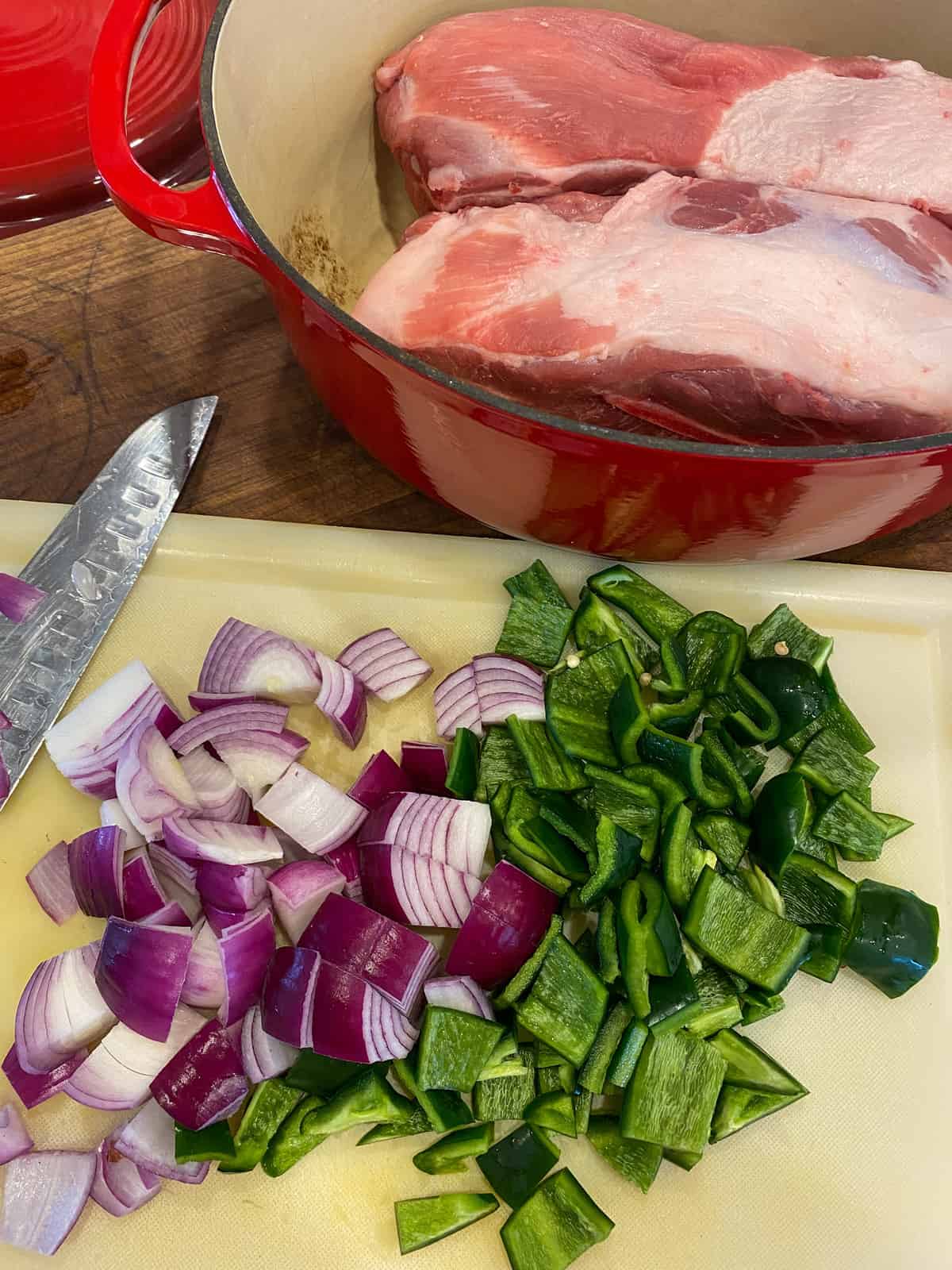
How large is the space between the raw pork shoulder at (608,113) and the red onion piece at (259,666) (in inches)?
27.8

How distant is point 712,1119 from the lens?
1.20 meters

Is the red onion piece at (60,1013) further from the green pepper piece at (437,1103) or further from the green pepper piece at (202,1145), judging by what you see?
the green pepper piece at (437,1103)

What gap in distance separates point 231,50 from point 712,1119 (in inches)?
56.7

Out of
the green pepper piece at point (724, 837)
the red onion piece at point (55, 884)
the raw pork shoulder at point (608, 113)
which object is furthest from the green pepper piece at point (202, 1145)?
the raw pork shoulder at point (608, 113)

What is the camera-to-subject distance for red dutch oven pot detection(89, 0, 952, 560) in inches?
41.0

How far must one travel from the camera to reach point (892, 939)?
1.23 metres

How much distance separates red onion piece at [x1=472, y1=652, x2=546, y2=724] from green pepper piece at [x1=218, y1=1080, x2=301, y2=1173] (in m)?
0.52

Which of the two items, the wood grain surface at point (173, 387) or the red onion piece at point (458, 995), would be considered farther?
the wood grain surface at point (173, 387)

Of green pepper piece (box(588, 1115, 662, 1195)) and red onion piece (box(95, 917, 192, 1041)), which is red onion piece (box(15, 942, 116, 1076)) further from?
green pepper piece (box(588, 1115, 662, 1195))

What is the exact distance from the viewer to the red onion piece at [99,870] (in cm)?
125

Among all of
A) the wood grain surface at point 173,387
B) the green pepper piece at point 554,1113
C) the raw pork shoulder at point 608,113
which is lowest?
the green pepper piece at point 554,1113

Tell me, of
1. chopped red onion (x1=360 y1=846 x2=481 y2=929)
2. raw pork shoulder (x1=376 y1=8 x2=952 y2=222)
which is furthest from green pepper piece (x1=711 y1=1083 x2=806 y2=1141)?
raw pork shoulder (x1=376 y1=8 x2=952 y2=222)

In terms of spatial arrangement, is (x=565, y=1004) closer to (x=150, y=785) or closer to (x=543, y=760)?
(x=543, y=760)

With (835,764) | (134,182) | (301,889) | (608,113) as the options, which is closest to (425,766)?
(301,889)
